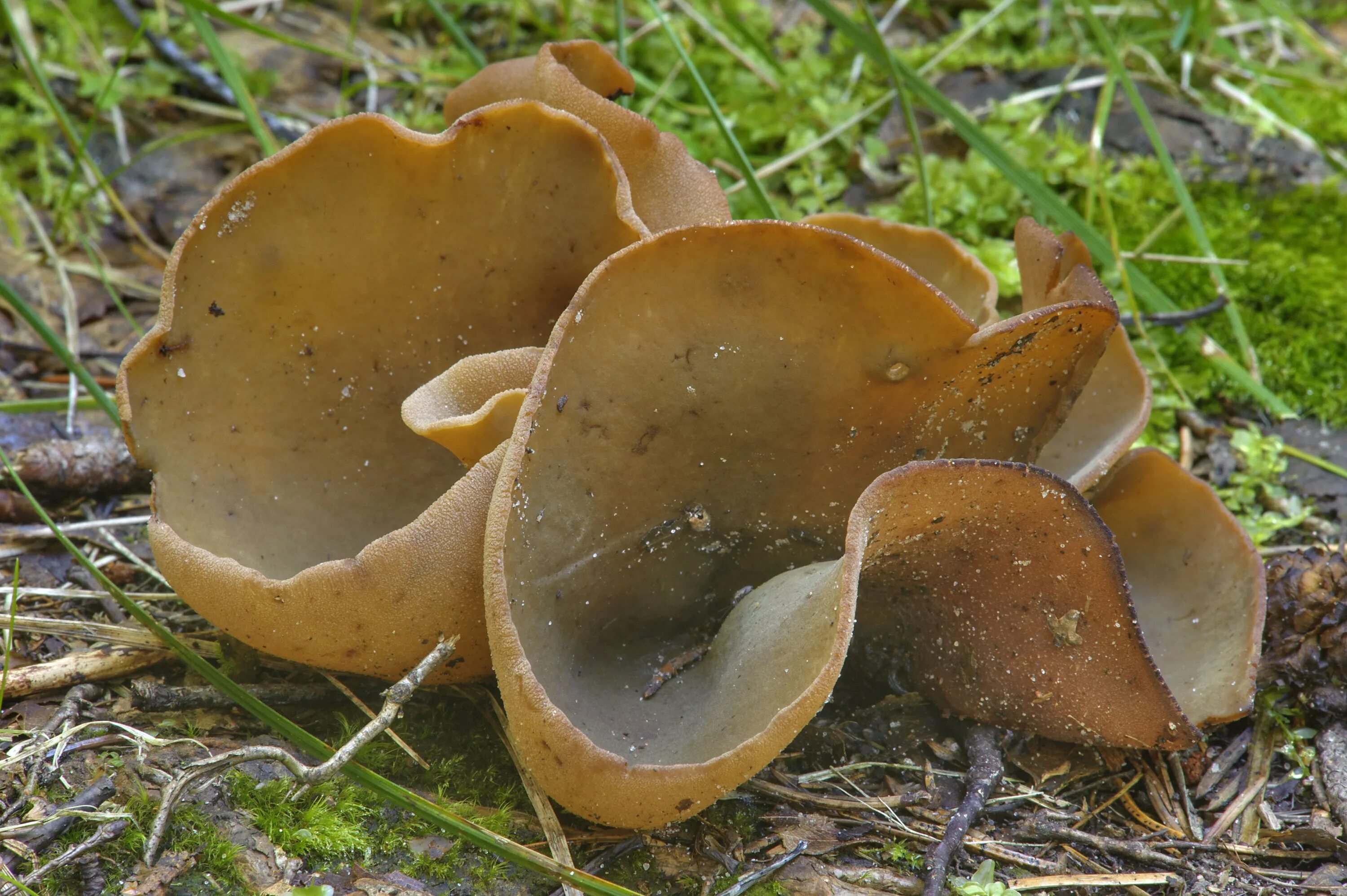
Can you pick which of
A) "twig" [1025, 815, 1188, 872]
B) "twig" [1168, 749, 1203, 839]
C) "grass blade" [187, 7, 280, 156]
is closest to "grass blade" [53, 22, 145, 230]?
"grass blade" [187, 7, 280, 156]

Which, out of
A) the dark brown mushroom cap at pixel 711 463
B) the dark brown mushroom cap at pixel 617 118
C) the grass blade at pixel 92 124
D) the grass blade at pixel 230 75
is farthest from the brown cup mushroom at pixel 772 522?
the grass blade at pixel 92 124

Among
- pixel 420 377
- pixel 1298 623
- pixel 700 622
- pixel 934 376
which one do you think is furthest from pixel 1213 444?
pixel 420 377

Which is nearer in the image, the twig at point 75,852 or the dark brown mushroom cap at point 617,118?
the twig at point 75,852

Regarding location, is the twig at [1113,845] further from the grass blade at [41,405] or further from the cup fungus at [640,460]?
the grass blade at [41,405]

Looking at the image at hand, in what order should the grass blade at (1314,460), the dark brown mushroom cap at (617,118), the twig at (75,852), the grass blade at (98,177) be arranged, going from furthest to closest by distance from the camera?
the grass blade at (98,177) < the grass blade at (1314,460) < the dark brown mushroom cap at (617,118) < the twig at (75,852)

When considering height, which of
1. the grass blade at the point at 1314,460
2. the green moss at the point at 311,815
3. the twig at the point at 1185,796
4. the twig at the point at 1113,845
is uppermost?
the green moss at the point at 311,815

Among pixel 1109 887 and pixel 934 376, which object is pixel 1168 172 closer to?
pixel 934 376

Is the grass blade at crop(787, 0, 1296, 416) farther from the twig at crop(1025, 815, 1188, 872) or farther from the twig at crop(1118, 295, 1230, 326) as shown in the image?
the twig at crop(1025, 815, 1188, 872)
